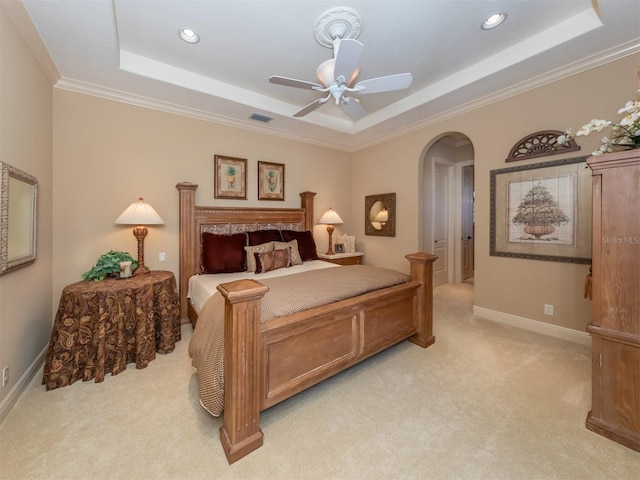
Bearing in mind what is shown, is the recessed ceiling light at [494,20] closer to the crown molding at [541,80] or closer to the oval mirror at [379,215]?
the crown molding at [541,80]

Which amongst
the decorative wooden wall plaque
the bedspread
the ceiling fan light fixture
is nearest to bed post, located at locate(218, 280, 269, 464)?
the bedspread

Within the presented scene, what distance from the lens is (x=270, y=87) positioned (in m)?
3.28

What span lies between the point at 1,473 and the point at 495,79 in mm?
4782

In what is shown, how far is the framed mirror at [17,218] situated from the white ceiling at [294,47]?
1.14 m

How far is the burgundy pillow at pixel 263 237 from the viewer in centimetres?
344

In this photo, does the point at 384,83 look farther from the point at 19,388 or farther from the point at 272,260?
the point at 19,388

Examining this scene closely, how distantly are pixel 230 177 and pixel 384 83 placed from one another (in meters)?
2.41

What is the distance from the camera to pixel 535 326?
10.0ft

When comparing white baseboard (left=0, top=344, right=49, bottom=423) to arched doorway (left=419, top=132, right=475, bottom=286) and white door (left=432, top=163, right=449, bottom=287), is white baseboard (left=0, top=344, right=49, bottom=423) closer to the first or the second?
arched doorway (left=419, top=132, right=475, bottom=286)

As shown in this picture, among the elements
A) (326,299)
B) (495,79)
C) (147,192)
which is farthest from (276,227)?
(495,79)

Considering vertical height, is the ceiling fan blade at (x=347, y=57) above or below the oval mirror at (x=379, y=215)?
above

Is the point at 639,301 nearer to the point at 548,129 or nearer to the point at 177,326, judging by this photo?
the point at 548,129

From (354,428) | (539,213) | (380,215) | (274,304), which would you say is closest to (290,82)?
(274,304)

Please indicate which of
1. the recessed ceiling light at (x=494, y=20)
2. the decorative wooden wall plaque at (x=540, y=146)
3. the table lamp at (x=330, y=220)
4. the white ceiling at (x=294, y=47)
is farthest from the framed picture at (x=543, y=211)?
the table lamp at (x=330, y=220)
